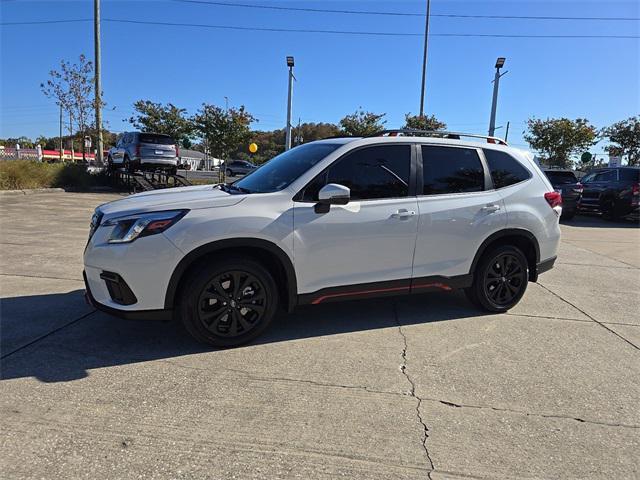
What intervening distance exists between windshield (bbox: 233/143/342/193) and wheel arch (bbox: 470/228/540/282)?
6.25ft

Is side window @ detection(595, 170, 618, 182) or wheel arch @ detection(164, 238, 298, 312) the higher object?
side window @ detection(595, 170, 618, 182)

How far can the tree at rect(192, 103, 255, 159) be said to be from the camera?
2758 cm

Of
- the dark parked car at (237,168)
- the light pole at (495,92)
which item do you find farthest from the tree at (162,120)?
the light pole at (495,92)

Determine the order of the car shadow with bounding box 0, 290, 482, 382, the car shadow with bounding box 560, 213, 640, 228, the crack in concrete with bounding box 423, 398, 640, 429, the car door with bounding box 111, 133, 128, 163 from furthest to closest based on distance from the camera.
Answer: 1. the car door with bounding box 111, 133, 128, 163
2. the car shadow with bounding box 560, 213, 640, 228
3. the car shadow with bounding box 0, 290, 482, 382
4. the crack in concrete with bounding box 423, 398, 640, 429

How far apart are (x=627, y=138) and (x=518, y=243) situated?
43.8 meters

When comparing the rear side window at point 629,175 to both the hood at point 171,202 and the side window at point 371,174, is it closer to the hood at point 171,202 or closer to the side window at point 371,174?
the side window at point 371,174

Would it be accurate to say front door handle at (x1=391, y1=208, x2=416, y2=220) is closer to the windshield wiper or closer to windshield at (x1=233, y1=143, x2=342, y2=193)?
windshield at (x1=233, y1=143, x2=342, y2=193)

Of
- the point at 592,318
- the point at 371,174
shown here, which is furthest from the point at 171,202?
the point at 592,318

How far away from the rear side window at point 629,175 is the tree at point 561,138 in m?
24.7

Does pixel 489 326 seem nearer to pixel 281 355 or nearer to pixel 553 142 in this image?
pixel 281 355

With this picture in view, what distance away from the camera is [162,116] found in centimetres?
3738

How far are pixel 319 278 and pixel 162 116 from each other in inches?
1458

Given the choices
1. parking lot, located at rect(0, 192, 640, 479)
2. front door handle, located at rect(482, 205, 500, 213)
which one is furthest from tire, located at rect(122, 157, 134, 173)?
front door handle, located at rect(482, 205, 500, 213)

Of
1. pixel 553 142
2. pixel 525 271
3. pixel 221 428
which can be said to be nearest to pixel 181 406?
pixel 221 428
